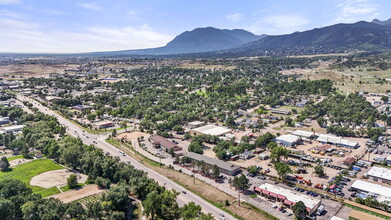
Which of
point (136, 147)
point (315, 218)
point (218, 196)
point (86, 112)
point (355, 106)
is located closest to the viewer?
point (315, 218)

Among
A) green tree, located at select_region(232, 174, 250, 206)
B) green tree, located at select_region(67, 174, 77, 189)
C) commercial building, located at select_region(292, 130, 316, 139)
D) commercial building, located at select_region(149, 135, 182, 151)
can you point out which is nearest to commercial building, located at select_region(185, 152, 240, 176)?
green tree, located at select_region(232, 174, 250, 206)

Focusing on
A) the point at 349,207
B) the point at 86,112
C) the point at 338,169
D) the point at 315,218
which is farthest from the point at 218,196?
the point at 86,112

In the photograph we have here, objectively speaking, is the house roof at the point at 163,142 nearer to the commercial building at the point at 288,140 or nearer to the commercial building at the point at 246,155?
the commercial building at the point at 246,155

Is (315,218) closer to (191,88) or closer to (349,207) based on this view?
(349,207)

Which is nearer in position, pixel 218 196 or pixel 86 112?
pixel 218 196

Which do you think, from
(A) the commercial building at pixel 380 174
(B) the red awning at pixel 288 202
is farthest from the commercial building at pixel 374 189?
(B) the red awning at pixel 288 202

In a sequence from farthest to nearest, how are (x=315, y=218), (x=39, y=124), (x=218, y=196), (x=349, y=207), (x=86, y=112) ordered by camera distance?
1. (x=86, y=112)
2. (x=39, y=124)
3. (x=218, y=196)
4. (x=349, y=207)
5. (x=315, y=218)

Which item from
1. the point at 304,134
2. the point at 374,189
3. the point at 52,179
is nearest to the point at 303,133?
the point at 304,134

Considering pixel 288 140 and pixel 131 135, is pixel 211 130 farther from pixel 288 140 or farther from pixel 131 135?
pixel 131 135
